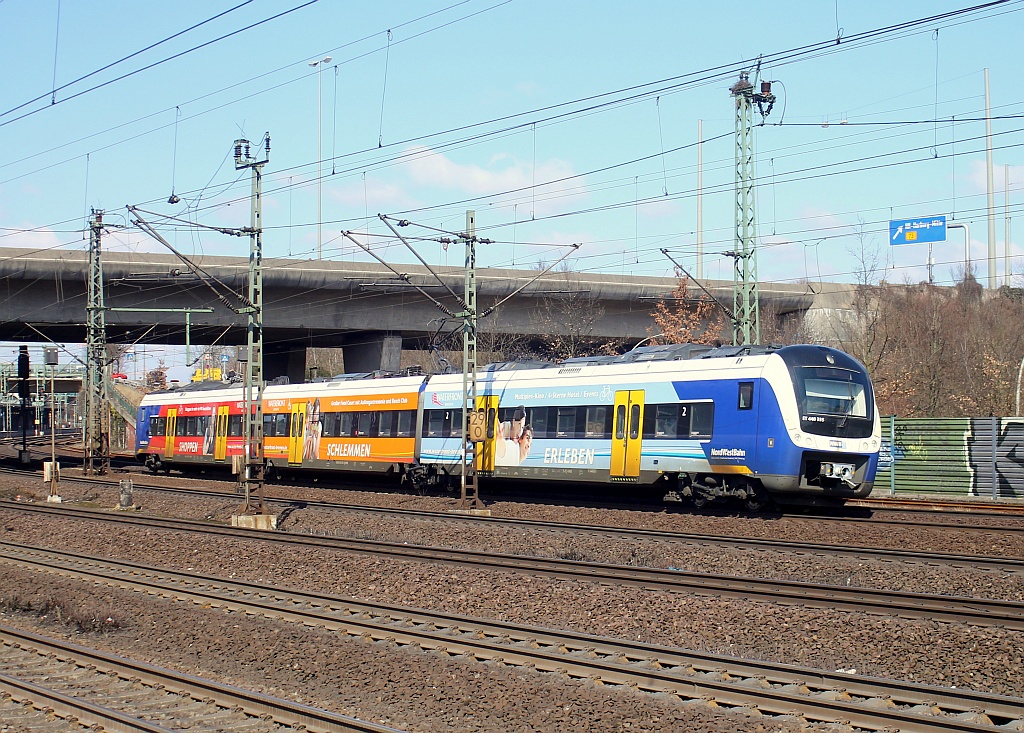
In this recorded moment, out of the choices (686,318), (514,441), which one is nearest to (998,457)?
(514,441)

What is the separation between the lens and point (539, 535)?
1809 centimetres

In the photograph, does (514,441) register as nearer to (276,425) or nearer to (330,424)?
(330,424)

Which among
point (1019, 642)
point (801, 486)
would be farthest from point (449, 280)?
point (1019, 642)

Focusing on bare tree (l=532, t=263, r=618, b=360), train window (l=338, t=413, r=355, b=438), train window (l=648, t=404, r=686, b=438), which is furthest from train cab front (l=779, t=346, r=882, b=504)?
bare tree (l=532, t=263, r=618, b=360)

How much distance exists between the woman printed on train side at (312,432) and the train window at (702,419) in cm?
1433

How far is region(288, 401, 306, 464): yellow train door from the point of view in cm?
3241

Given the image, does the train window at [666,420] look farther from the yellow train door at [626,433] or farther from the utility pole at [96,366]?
the utility pole at [96,366]

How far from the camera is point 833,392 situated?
64.7 feet

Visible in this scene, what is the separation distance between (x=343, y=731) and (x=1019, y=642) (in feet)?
20.5

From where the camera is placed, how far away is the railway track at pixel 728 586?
10.9 m

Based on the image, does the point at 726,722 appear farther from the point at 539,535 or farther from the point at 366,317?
the point at 366,317

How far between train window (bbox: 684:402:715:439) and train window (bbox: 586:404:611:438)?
2237 mm

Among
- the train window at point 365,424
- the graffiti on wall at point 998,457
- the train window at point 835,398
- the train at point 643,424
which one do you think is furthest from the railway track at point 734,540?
the graffiti on wall at point 998,457

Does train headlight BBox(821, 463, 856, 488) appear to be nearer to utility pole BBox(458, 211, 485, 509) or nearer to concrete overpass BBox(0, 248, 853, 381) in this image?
utility pole BBox(458, 211, 485, 509)
